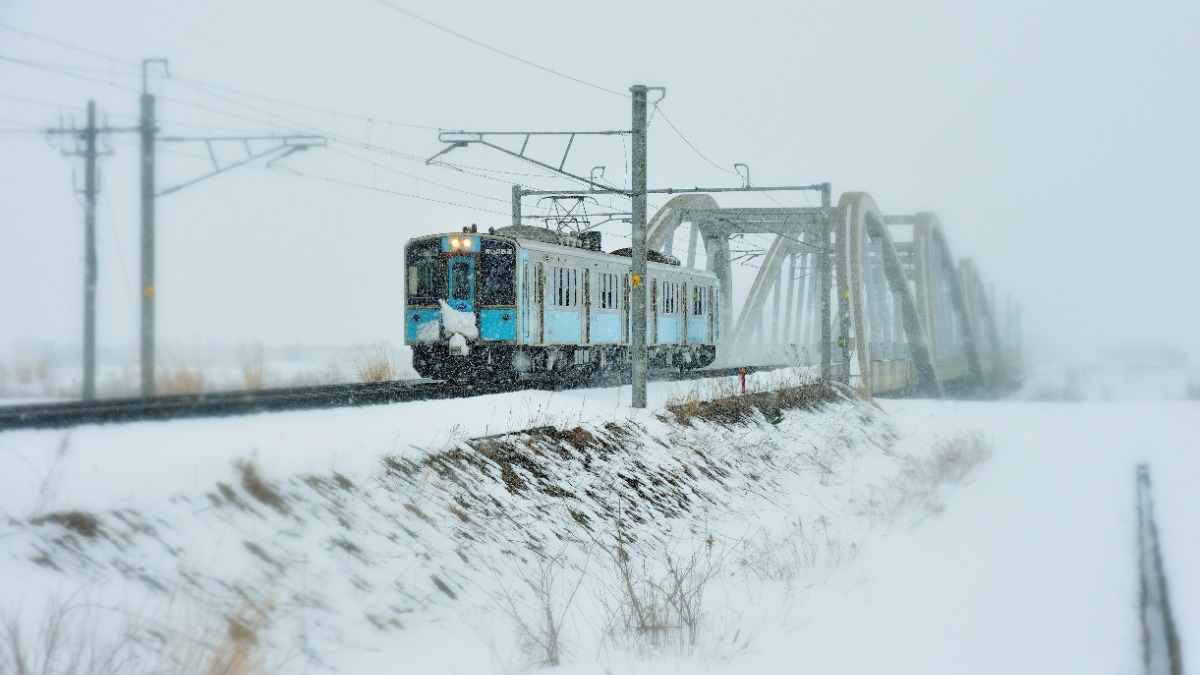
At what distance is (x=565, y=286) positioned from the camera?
21.8m

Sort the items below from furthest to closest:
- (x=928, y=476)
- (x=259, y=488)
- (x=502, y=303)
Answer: (x=502, y=303)
(x=928, y=476)
(x=259, y=488)

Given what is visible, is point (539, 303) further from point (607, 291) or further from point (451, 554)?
point (451, 554)

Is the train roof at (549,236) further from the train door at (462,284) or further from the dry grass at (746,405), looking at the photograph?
the dry grass at (746,405)

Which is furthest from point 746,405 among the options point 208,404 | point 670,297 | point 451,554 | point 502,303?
point 451,554

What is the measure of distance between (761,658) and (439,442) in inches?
157

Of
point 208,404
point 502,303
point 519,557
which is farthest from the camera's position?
point 502,303

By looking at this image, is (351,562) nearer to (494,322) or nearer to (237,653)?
(237,653)

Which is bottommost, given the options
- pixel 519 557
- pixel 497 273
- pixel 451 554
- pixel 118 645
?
pixel 519 557

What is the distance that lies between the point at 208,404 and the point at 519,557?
14.5ft

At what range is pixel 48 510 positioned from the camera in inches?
238

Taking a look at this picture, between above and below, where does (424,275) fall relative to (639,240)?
below

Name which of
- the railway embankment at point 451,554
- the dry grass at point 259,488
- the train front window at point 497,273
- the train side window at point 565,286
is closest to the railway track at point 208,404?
the railway embankment at point 451,554

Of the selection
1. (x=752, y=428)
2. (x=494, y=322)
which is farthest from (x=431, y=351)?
(x=752, y=428)

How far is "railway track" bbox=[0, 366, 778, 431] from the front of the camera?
9.23 metres
